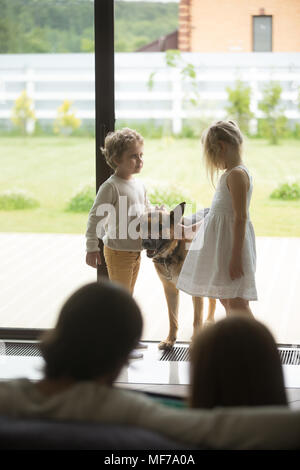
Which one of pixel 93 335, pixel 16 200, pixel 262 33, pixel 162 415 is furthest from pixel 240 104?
pixel 162 415

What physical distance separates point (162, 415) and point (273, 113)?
111 inches

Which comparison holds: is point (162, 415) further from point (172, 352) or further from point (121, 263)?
point (172, 352)

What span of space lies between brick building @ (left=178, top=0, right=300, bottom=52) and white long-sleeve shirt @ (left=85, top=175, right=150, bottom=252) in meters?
0.94

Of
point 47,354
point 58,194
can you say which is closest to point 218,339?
point 47,354

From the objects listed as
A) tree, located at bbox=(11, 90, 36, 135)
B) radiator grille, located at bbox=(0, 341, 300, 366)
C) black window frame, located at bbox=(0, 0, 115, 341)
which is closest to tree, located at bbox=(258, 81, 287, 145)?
black window frame, located at bbox=(0, 0, 115, 341)

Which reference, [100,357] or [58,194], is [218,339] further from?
[58,194]

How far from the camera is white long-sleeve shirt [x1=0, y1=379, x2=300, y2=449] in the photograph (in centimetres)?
106

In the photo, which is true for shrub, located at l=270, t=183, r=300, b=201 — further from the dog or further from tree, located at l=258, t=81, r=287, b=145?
the dog

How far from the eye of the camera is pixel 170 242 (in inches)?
131

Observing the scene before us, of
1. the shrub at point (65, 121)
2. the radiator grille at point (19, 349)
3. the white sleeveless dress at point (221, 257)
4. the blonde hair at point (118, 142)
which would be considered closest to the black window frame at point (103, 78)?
the shrub at point (65, 121)

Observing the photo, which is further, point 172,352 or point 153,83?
point 153,83

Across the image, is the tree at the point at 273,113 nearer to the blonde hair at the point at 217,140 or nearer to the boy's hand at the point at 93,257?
the blonde hair at the point at 217,140

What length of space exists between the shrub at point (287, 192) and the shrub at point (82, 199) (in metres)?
1.04

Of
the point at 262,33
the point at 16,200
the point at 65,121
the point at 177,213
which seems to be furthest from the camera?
the point at 16,200
